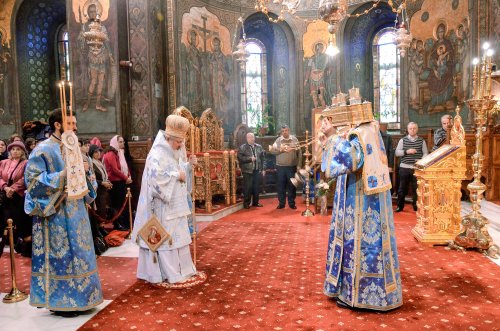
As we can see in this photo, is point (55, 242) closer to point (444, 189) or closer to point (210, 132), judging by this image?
point (444, 189)

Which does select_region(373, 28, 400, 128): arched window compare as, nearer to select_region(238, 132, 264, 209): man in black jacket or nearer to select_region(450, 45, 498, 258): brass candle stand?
select_region(238, 132, 264, 209): man in black jacket

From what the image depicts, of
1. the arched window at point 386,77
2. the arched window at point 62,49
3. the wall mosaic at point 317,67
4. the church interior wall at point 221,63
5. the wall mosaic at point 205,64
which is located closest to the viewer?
the church interior wall at point 221,63

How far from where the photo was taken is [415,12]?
1177 cm

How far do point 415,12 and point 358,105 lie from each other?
30.3 ft

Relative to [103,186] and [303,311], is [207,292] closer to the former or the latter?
[303,311]

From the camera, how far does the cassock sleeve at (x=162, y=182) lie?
475 cm

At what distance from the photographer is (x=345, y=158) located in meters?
3.86

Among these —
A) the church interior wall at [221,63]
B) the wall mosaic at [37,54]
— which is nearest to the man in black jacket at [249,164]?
the church interior wall at [221,63]

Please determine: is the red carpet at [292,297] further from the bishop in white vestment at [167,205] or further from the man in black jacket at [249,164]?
the man in black jacket at [249,164]

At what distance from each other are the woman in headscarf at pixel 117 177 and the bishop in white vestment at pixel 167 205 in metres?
2.97

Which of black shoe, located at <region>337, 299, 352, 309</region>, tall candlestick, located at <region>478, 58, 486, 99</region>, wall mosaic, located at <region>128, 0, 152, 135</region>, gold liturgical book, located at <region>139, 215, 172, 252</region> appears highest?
wall mosaic, located at <region>128, 0, 152, 135</region>

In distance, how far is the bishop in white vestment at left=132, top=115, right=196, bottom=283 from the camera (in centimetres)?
480

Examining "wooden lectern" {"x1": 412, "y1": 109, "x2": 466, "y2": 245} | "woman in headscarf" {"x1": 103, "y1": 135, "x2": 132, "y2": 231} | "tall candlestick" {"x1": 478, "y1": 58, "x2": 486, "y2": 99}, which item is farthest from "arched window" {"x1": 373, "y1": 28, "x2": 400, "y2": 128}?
"woman in headscarf" {"x1": 103, "y1": 135, "x2": 132, "y2": 231}

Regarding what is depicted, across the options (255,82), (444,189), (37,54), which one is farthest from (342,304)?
(37,54)
